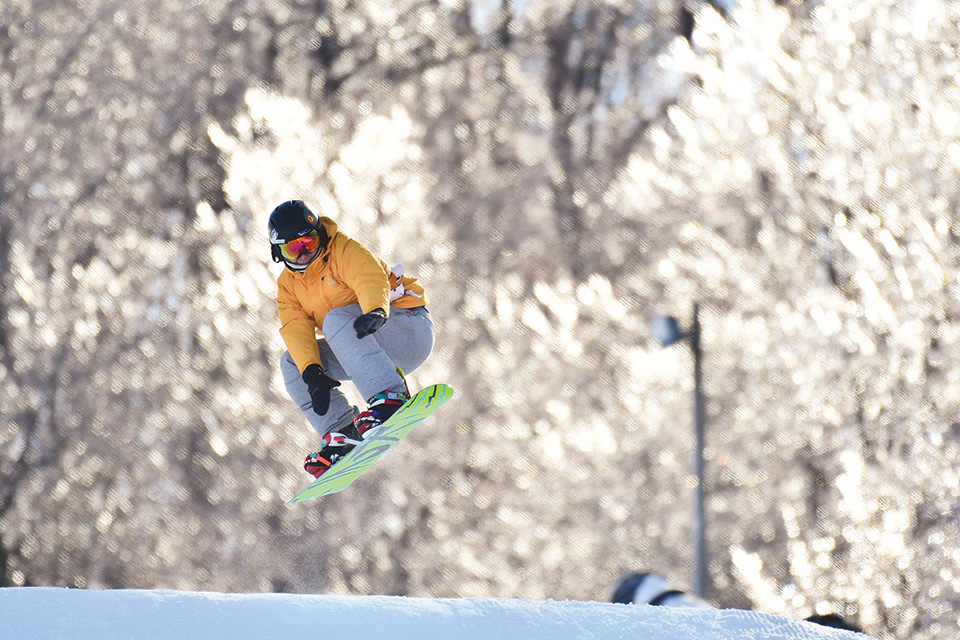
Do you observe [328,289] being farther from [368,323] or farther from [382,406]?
[382,406]

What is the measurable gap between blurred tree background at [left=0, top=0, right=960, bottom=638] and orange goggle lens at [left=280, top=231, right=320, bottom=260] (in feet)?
16.5

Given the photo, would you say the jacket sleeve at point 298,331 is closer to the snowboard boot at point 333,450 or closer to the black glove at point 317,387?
the black glove at point 317,387

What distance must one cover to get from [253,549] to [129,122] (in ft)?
14.8

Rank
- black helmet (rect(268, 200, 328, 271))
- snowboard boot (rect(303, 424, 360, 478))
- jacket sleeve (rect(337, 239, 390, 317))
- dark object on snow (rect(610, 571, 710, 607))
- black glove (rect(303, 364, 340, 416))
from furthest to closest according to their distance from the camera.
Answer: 1. dark object on snow (rect(610, 571, 710, 607))
2. snowboard boot (rect(303, 424, 360, 478))
3. black glove (rect(303, 364, 340, 416))
4. jacket sleeve (rect(337, 239, 390, 317))
5. black helmet (rect(268, 200, 328, 271))

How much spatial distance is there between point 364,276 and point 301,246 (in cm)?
22

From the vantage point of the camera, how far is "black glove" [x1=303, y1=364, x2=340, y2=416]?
269 centimetres

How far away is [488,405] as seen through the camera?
313 inches

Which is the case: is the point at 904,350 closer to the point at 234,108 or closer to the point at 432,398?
the point at 432,398

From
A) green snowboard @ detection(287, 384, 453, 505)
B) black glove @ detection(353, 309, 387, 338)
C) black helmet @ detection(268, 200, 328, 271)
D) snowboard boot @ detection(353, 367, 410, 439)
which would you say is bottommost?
green snowboard @ detection(287, 384, 453, 505)

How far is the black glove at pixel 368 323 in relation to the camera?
2.54m

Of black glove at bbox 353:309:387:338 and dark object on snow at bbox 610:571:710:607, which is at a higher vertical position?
black glove at bbox 353:309:387:338

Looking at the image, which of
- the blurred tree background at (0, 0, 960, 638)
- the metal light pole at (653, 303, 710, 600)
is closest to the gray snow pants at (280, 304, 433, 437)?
the blurred tree background at (0, 0, 960, 638)

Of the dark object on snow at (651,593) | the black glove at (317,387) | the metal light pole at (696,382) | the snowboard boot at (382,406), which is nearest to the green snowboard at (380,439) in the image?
the snowboard boot at (382,406)

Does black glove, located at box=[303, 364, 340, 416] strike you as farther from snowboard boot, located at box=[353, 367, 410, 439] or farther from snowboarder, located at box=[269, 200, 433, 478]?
snowboard boot, located at box=[353, 367, 410, 439]
